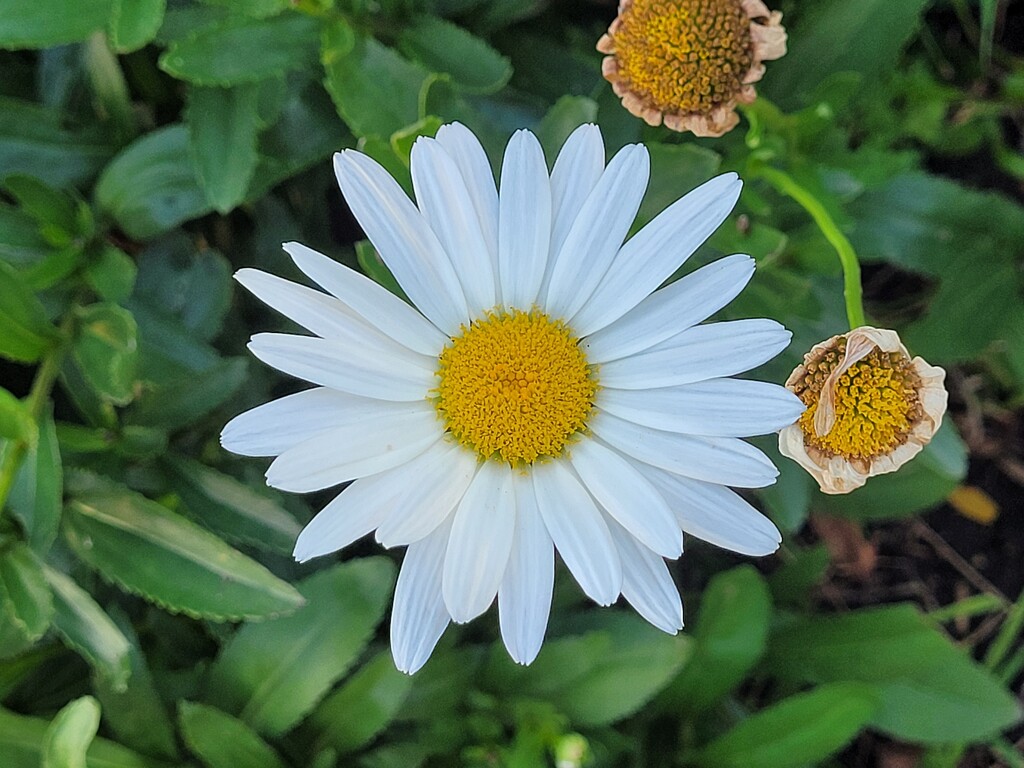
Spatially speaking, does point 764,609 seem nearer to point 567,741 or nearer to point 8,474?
point 567,741

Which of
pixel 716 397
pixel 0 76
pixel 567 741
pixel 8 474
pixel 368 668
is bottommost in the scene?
pixel 368 668

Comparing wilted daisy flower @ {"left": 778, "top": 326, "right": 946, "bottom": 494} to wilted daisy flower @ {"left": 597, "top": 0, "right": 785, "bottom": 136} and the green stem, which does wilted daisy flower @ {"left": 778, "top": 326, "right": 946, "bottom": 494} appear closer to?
the green stem

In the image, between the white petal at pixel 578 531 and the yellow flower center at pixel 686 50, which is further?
the yellow flower center at pixel 686 50

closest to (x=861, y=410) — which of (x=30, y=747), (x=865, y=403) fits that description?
(x=865, y=403)

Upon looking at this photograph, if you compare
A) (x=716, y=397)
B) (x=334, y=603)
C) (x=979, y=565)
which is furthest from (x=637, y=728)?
(x=716, y=397)

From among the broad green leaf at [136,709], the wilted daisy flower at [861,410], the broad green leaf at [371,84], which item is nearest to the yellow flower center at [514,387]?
the wilted daisy flower at [861,410]

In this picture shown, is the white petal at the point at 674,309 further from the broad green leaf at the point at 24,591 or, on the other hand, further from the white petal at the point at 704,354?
the broad green leaf at the point at 24,591
